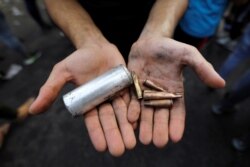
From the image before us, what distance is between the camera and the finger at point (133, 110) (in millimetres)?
1721

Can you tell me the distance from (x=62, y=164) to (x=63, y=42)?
2501mm

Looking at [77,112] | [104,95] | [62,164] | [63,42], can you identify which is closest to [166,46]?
[104,95]

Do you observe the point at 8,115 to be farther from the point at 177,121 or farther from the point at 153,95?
the point at 177,121

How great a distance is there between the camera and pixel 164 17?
2.17 metres

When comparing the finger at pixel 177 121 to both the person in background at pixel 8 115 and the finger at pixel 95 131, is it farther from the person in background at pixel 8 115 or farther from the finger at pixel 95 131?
the person in background at pixel 8 115

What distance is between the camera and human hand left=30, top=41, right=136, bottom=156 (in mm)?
1620

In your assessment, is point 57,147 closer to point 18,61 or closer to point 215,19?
point 18,61

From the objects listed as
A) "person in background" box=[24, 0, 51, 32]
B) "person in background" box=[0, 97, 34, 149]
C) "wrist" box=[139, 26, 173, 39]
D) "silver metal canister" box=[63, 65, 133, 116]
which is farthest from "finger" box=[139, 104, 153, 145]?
"person in background" box=[24, 0, 51, 32]

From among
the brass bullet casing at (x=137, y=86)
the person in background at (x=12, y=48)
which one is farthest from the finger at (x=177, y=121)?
the person in background at (x=12, y=48)

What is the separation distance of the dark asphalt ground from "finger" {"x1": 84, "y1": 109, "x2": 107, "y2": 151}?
1.43 m

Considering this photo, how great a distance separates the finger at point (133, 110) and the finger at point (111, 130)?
0.38 ft

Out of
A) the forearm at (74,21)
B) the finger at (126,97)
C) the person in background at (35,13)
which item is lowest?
the person in background at (35,13)

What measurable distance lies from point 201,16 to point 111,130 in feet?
5.15

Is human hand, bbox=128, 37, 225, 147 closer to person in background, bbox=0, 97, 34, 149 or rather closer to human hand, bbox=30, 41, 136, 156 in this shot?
human hand, bbox=30, 41, 136, 156
